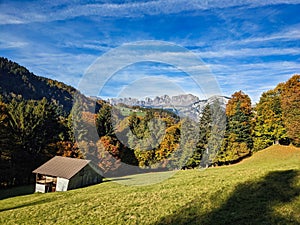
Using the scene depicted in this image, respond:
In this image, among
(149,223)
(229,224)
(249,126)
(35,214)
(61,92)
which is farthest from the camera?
(61,92)

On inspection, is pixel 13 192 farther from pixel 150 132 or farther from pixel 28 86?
pixel 28 86

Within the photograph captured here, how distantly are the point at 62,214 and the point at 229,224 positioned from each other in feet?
32.1

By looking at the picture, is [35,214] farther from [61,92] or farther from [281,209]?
→ [61,92]

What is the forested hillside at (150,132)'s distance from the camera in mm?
48156

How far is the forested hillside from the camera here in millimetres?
48156

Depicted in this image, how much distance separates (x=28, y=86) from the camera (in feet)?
580

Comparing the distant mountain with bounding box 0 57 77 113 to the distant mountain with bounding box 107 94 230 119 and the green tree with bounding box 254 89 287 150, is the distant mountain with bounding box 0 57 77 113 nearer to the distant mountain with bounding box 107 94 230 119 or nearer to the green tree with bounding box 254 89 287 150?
the distant mountain with bounding box 107 94 230 119

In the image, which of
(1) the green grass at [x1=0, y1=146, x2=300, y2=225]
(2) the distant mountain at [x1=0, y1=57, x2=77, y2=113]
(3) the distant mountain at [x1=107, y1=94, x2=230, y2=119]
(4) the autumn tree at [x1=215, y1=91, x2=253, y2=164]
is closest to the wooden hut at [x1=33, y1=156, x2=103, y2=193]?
(3) the distant mountain at [x1=107, y1=94, x2=230, y2=119]

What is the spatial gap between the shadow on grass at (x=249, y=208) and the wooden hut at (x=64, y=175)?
2802 cm

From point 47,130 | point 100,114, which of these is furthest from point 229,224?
point 47,130

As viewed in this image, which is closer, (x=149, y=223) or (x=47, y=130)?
(x=149, y=223)

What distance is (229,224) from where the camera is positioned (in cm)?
958

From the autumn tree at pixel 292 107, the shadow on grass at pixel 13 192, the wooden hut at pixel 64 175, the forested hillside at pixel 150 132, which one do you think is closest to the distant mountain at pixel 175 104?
the forested hillside at pixel 150 132

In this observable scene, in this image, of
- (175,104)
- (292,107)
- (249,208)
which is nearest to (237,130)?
(292,107)
